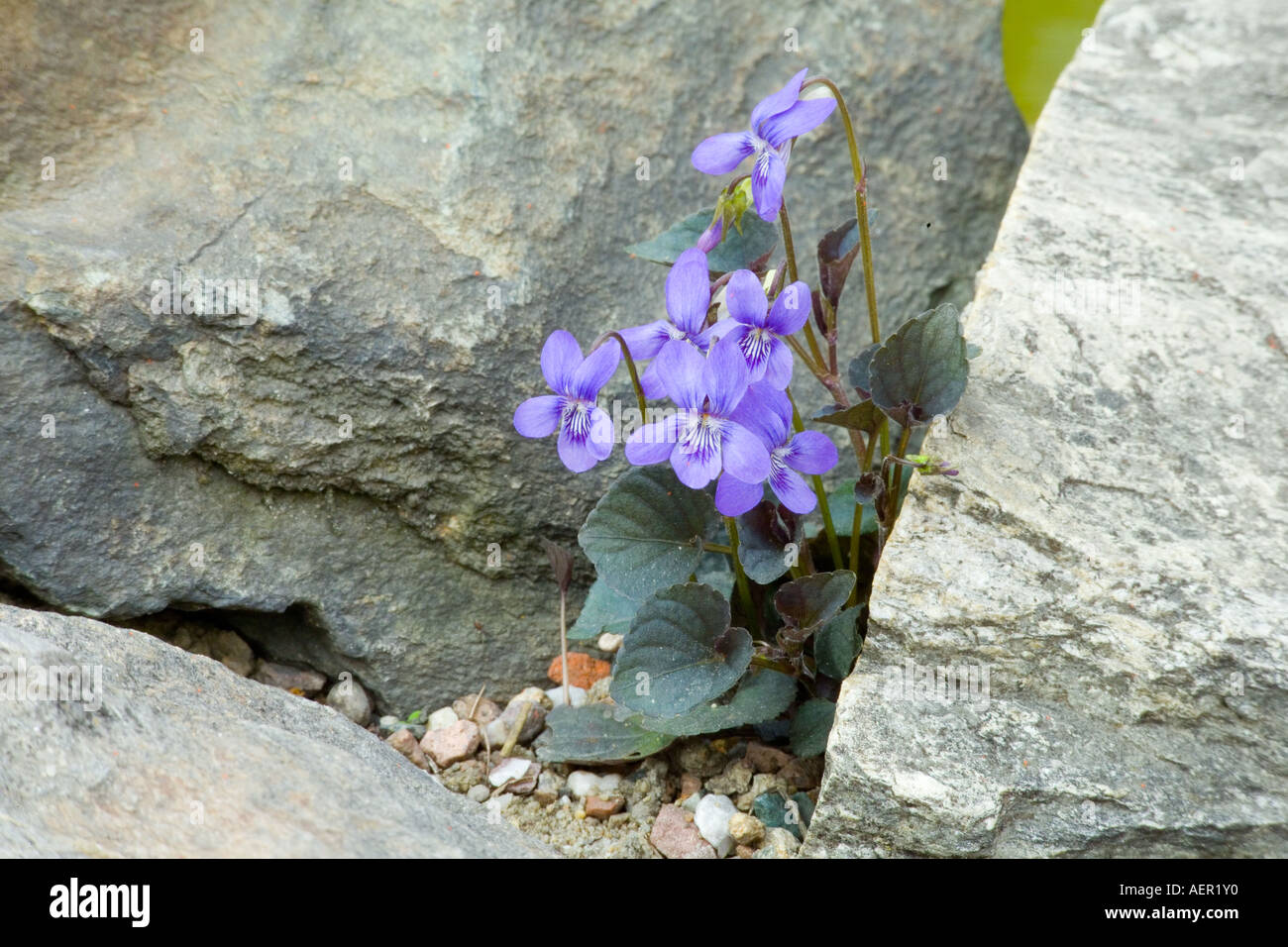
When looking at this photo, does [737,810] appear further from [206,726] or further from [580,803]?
[206,726]

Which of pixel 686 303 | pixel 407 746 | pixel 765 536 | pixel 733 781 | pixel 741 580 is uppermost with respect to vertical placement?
pixel 686 303

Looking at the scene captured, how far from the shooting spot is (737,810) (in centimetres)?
240

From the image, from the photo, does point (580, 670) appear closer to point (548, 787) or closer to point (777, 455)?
point (548, 787)

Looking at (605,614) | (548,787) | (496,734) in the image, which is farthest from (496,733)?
(605,614)

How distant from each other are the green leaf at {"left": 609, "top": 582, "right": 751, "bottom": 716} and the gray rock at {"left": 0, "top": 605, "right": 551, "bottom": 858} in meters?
0.34

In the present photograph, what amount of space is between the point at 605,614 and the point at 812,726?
1.59ft

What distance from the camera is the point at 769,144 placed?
1.94m

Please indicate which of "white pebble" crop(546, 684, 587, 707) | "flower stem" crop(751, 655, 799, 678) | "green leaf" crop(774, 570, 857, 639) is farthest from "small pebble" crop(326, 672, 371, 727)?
"green leaf" crop(774, 570, 857, 639)

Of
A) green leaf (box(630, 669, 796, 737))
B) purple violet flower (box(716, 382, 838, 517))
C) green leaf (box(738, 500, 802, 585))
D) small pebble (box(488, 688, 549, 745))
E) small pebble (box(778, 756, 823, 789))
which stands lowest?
small pebble (box(488, 688, 549, 745))

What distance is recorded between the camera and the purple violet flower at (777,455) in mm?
1954

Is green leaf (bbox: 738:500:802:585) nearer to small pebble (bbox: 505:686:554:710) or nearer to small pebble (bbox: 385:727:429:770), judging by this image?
small pebble (bbox: 505:686:554:710)

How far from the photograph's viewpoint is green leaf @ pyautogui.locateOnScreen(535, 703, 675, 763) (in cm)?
240

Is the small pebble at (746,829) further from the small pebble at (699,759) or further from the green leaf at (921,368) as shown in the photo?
the green leaf at (921,368)

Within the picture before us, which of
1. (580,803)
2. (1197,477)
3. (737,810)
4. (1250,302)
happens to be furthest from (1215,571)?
A: (580,803)
